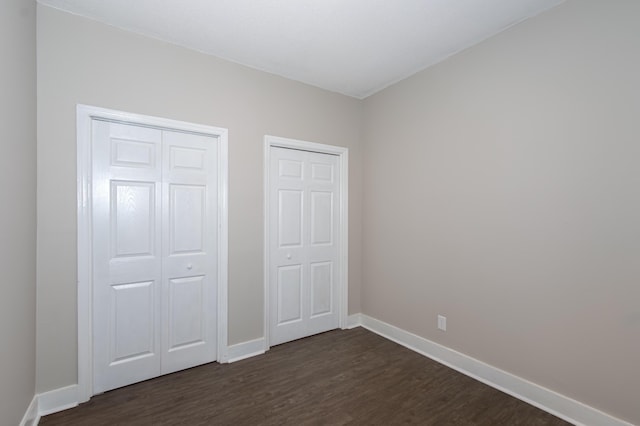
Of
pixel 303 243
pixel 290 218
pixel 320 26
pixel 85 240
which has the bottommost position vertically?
pixel 303 243

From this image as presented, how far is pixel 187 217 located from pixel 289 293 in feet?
4.35

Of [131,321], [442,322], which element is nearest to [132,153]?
[131,321]

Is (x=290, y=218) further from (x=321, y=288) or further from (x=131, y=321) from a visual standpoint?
(x=131, y=321)

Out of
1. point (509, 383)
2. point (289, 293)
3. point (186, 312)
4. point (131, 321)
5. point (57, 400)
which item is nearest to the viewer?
point (57, 400)

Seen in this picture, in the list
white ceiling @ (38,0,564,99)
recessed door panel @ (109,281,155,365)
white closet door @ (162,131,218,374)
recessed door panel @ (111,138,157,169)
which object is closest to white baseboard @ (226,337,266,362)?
white closet door @ (162,131,218,374)

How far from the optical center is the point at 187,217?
8.49ft

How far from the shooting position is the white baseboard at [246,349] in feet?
8.92

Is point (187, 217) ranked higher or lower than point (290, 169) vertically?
lower

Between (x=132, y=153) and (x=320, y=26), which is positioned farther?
(x=132, y=153)

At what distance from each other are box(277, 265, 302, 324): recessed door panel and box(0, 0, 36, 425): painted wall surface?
1892mm

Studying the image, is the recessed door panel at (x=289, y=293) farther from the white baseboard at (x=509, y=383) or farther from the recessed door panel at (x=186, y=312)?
the white baseboard at (x=509, y=383)

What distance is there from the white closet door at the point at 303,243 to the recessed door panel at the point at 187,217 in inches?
27.5

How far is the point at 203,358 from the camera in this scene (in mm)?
2643

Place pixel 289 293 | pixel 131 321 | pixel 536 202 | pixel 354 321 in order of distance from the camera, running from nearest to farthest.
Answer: pixel 536 202 → pixel 131 321 → pixel 289 293 → pixel 354 321
